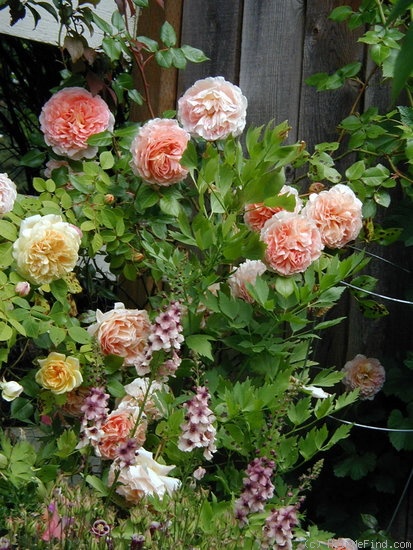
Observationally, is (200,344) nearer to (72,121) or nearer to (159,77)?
(72,121)

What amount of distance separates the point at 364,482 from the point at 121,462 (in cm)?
123

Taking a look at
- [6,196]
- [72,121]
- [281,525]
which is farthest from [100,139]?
[281,525]

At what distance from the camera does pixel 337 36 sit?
2.56 metres

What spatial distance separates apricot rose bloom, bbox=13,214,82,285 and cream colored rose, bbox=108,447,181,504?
491 mm

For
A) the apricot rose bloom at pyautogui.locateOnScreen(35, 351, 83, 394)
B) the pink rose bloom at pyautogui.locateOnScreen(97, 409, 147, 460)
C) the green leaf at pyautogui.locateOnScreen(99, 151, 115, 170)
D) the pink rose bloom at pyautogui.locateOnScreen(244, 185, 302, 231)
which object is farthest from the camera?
the green leaf at pyautogui.locateOnScreen(99, 151, 115, 170)

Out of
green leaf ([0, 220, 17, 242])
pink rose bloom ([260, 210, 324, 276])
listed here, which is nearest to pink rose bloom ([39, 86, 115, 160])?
green leaf ([0, 220, 17, 242])

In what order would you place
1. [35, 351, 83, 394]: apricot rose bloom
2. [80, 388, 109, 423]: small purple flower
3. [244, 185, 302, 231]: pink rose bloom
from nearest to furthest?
[80, 388, 109, 423]: small purple flower → [35, 351, 83, 394]: apricot rose bloom → [244, 185, 302, 231]: pink rose bloom

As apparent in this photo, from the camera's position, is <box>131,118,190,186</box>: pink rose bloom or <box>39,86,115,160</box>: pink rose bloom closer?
<box>131,118,190,186</box>: pink rose bloom

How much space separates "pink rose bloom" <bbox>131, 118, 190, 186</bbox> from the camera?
215cm

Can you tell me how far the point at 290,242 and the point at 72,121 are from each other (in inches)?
28.3

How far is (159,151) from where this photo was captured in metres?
2.14

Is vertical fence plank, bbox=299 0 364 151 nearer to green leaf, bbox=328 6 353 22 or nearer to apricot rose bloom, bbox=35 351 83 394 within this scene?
green leaf, bbox=328 6 353 22

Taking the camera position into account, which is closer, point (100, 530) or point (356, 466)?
point (100, 530)

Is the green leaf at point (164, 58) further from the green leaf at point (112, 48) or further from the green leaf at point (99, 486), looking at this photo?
the green leaf at point (99, 486)
